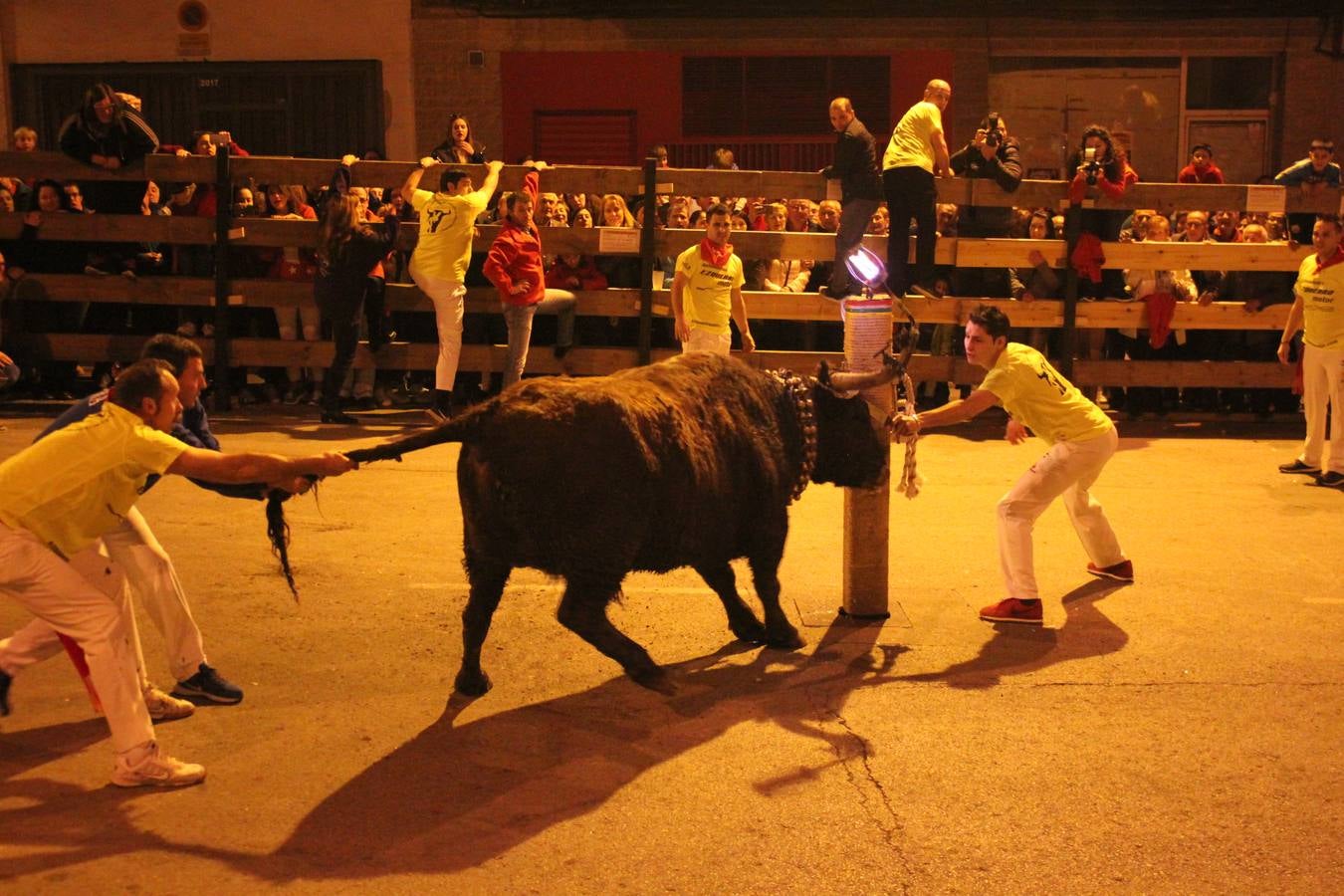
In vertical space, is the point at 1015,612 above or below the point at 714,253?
below

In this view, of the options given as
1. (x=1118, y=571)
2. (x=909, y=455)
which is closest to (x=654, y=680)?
(x=909, y=455)

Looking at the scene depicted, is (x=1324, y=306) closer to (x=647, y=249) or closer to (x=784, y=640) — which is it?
(x=647, y=249)

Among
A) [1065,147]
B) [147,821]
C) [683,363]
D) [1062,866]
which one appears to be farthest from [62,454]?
[1065,147]

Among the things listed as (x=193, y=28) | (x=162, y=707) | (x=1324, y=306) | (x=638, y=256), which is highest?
(x=193, y=28)

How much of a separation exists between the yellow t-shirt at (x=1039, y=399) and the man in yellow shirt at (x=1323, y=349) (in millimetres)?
3999

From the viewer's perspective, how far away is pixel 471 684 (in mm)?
6477

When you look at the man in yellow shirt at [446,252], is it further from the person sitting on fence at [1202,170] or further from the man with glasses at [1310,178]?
the man with glasses at [1310,178]

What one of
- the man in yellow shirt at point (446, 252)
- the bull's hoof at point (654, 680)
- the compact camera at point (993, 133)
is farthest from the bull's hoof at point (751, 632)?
the compact camera at point (993, 133)

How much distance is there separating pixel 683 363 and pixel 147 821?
3171 millimetres

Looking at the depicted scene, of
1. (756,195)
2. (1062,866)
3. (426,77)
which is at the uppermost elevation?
(426,77)

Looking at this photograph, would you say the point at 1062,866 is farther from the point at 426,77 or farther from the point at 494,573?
the point at 426,77

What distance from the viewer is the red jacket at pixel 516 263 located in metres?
12.5

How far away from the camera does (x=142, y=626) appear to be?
7406 mm

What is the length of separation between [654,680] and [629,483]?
2.68 ft
